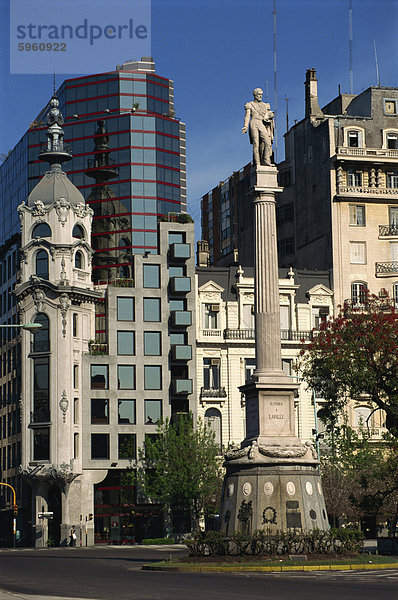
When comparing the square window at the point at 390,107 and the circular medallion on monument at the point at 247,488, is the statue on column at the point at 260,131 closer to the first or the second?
the circular medallion on monument at the point at 247,488

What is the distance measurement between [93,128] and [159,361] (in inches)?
1695

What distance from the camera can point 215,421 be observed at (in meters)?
95.7

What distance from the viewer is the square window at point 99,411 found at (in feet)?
309

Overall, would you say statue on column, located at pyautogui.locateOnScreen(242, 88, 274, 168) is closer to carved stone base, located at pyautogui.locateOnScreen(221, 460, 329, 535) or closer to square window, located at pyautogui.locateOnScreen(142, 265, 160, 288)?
Answer: carved stone base, located at pyautogui.locateOnScreen(221, 460, 329, 535)

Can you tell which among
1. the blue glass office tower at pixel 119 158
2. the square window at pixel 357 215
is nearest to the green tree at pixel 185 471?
the square window at pixel 357 215

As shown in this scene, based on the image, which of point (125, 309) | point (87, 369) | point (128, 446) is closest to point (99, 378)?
point (87, 369)

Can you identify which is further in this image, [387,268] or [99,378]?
[387,268]

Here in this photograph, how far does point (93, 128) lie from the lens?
131 meters

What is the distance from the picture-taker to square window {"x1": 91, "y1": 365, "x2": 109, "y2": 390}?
94938 mm

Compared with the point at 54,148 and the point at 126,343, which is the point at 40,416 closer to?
the point at 126,343

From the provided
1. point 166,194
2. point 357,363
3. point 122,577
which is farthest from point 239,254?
point 122,577

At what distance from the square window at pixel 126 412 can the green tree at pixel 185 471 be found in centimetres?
383

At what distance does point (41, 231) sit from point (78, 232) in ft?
10.9

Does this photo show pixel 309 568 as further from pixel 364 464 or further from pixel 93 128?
pixel 93 128
